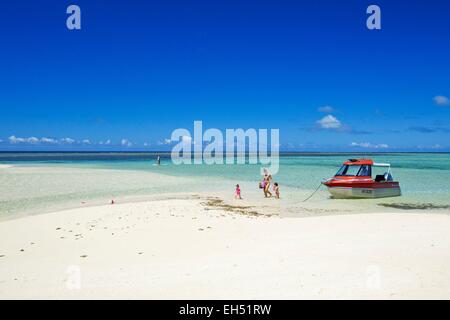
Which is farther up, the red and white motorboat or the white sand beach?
the red and white motorboat

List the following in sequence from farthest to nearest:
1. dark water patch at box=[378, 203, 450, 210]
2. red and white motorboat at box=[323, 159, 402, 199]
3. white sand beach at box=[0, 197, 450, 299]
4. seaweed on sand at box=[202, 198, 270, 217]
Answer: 1. red and white motorboat at box=[323, 159, 402, 199]
2. dark water patch at box=[378, 203, 450, 210]
3. seaweed on sand at box=[202, 198, 270, 217]
4. white sand beach at box=[0, 197, 450, 299]

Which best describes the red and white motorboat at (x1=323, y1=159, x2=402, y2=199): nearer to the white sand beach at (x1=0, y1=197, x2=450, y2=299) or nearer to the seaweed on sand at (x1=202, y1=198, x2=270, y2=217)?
the seaweed on sand at (x1=202, y1=198, x2=270, y2=217)

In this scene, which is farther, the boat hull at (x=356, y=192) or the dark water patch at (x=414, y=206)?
the boat hull at (x=356, y=192)

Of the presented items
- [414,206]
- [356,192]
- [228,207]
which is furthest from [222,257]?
[356,192]

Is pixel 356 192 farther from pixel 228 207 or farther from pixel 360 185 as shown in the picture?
pixel 228 207

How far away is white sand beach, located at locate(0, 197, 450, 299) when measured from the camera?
6492 mm

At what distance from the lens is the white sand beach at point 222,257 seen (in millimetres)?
6492

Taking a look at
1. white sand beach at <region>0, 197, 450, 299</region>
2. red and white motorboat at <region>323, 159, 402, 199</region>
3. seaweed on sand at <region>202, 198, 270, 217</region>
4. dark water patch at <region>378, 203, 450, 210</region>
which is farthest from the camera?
red and white motorboat at <region>323, 159, 402, 199</region>

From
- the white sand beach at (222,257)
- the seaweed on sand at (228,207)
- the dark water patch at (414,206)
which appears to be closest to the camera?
the white sand beach at (222,257)

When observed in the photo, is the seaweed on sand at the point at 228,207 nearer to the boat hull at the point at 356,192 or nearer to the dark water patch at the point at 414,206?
the boat hull at the point at 356,192

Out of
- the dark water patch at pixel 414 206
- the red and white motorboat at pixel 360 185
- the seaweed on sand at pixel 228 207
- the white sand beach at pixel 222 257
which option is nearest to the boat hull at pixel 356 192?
the red and white motorboat at pixel 360 185

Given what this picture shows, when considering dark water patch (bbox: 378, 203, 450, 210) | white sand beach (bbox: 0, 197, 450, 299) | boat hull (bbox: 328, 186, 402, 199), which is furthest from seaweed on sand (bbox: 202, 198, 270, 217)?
dark water patch (bbox: 378, 203, 450, 210)
